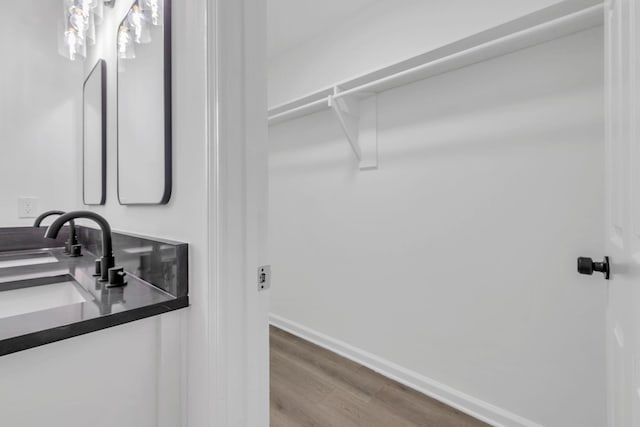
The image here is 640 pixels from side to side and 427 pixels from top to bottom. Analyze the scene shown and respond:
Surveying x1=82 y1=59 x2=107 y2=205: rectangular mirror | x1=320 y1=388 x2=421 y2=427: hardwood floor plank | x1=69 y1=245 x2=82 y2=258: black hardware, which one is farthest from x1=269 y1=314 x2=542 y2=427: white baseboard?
x1=82 y1=59 x2=107 y2=205: rectangular mirror

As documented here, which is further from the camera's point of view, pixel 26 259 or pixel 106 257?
pixel 26 259

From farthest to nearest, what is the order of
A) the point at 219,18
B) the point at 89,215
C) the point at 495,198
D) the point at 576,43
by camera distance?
the point at 495,198 < the point at 576,43 < the point at 89,215 < the point at 219,18

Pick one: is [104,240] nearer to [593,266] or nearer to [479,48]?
[593,266]

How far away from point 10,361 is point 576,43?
2072 mm

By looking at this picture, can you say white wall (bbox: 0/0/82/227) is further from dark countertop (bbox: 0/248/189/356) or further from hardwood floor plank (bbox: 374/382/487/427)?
hardwood floor plank (bbox: 374/382/487/427)

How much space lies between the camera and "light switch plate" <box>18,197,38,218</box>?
1531 millimetres

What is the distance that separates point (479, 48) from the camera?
4.12 ft

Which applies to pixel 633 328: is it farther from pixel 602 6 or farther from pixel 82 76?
pixel 82 76

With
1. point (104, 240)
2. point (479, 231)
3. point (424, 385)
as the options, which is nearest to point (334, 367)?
point (424, 385)

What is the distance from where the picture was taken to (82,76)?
1.69 metres

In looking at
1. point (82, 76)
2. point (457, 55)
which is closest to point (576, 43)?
point (457, 55)

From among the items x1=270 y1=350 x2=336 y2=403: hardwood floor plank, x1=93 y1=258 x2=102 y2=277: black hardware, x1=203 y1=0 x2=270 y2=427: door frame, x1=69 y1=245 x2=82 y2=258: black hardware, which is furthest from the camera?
x1=270 y1=350 x2=336 y2=403: hardwood floor plank

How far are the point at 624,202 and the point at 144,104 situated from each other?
4.59 ft

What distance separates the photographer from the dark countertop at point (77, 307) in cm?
58
